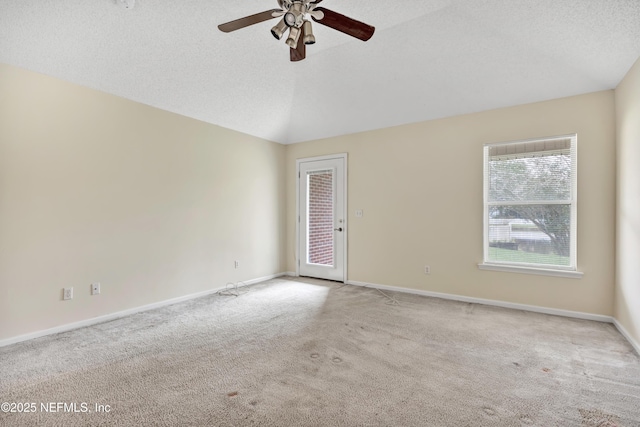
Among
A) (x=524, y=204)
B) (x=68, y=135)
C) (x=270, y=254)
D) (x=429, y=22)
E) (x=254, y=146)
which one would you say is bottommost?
(x=270, y=254)

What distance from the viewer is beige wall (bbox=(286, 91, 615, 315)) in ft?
10.8

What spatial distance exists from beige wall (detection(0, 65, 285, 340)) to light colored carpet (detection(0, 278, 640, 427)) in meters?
0.44

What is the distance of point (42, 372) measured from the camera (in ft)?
7.34

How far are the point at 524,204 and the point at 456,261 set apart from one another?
1.08 metres

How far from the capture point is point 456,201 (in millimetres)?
4074

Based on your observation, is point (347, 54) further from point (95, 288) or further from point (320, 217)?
point (95, 288)

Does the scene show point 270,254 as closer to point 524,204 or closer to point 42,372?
point 42,372

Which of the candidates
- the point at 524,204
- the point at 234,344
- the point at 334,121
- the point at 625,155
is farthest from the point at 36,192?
the point at 625,155

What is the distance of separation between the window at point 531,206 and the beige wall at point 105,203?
3.69 metres

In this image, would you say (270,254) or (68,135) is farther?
(270,254)

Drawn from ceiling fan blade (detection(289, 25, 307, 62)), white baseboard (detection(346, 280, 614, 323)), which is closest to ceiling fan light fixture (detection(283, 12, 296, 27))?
ceiling fan blade (detection(289, 25, 307, 62))

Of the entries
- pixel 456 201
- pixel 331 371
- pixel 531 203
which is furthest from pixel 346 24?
pixel 531 203

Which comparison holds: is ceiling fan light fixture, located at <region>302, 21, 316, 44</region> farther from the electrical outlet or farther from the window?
the electrical outlet

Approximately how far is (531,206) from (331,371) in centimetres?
315
